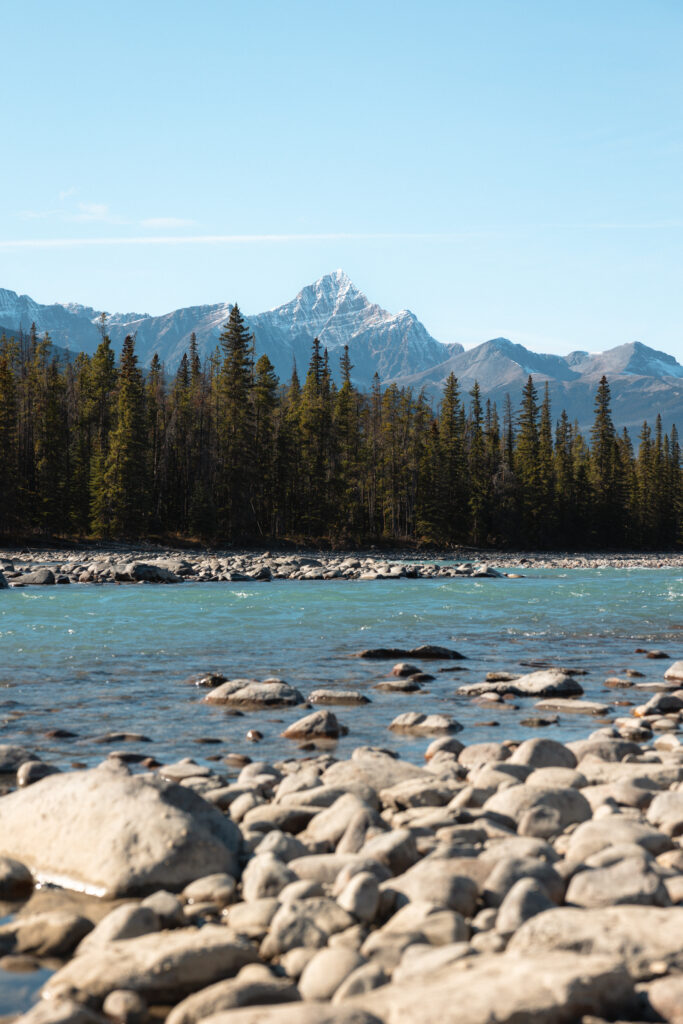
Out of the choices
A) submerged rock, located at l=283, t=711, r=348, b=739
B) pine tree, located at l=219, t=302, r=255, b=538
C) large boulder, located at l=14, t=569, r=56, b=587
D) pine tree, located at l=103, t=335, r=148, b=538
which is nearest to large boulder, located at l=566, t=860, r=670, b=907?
submerged rock, located at l=283, t=711, r=348, b=739

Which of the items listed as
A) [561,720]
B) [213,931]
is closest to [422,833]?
[213,931]

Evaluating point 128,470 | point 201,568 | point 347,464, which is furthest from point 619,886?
point 347,464

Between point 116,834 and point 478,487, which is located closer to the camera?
point 116,834

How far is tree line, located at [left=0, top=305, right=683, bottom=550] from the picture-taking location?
58.0 metres

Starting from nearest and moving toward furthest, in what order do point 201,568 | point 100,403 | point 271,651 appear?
point 271,651 < point 201,568 < point 100,403

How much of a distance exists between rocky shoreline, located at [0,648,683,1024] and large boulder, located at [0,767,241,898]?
1 centimetres

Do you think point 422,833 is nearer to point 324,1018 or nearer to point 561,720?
point 324,1018

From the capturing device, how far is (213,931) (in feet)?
13.5

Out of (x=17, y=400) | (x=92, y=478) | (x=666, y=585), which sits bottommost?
(x=666, y=585)

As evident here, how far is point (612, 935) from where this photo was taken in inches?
148

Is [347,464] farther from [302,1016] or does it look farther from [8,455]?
[302,1016]

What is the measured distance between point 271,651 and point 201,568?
24.2 meters

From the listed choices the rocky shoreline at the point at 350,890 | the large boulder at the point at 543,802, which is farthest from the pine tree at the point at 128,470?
the large boulder at the point at 543,802

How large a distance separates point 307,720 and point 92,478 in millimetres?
52855
